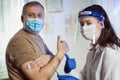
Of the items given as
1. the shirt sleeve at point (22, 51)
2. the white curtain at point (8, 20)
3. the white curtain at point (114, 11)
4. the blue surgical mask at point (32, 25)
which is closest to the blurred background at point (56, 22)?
the white curtain at point (8, 20)

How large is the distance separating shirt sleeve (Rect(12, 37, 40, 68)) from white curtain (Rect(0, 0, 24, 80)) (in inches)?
38.8

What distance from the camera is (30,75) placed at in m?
1.65

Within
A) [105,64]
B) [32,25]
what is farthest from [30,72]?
[105,64]

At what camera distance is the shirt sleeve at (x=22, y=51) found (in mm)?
1655

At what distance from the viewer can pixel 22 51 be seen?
65.7 inches

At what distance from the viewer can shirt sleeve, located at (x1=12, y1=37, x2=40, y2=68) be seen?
166 centimetres

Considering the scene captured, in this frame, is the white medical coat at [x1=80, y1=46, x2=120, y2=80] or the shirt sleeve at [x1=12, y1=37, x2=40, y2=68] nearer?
the white medical coat at [x1=80, y1=46, x2=120, y2=80]

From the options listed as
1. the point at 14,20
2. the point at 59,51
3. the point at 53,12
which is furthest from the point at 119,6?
the point at 14,20

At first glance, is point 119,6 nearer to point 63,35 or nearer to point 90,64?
point 63,35

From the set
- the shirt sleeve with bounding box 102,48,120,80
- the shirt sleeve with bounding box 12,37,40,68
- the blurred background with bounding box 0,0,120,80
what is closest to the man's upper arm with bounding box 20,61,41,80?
the shirt sleeve with bounding box 12,37,40,68

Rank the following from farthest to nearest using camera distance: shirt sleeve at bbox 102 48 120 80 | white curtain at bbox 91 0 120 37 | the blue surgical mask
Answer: white curtain at bbox 91 0 120 37, the blue surgical mask, shirt sleeve at bbox 102 48 120 80

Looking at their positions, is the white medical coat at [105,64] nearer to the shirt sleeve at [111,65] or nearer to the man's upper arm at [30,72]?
the shirt sleeve at [111,65]

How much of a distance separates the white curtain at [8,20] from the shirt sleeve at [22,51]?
3.23 ft

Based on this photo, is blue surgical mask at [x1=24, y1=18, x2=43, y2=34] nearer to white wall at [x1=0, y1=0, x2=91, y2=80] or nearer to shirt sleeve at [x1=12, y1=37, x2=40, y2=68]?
shirt sleeve at [x1=12, y1=37, x2=40, y2=68]
